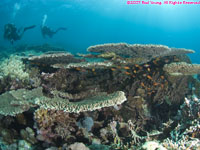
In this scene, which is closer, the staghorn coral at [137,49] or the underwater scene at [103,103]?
the underwater scene at [103,103]

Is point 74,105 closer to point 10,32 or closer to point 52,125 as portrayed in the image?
point 52,125

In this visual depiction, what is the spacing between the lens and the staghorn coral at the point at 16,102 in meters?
3.85

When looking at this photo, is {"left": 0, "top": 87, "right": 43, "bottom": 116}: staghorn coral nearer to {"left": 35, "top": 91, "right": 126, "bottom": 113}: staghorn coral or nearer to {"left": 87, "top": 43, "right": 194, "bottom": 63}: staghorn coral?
{"left": 35, "top": 91, "right": 126, "bottom": 113}: staghorn coral

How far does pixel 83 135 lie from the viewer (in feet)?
12.1

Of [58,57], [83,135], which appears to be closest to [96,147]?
[83,135]

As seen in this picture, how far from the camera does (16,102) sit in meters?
4.05

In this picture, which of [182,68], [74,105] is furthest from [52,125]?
[182,68]

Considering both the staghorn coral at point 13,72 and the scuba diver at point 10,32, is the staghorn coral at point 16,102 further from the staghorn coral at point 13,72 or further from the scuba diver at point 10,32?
the scuba diver at point 10,32

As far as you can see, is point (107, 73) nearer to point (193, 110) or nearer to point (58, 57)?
point (58, 57)

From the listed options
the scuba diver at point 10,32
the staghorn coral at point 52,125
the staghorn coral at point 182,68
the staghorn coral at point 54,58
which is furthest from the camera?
the scuba diver at point 10,32

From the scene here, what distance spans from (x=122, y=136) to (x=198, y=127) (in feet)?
5.83

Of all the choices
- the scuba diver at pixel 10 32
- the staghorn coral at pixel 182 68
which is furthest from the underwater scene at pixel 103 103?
the scuba diver at pixel 10 32

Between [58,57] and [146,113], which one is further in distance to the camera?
[58,57]

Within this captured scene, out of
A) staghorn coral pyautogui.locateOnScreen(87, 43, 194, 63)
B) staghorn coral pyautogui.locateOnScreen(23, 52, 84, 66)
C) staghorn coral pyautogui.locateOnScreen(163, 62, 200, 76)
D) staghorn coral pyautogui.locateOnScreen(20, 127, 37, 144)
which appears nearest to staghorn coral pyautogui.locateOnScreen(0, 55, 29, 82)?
staghorn coral pyautogui.locateOnScreen(23, 52, 84, 66)
